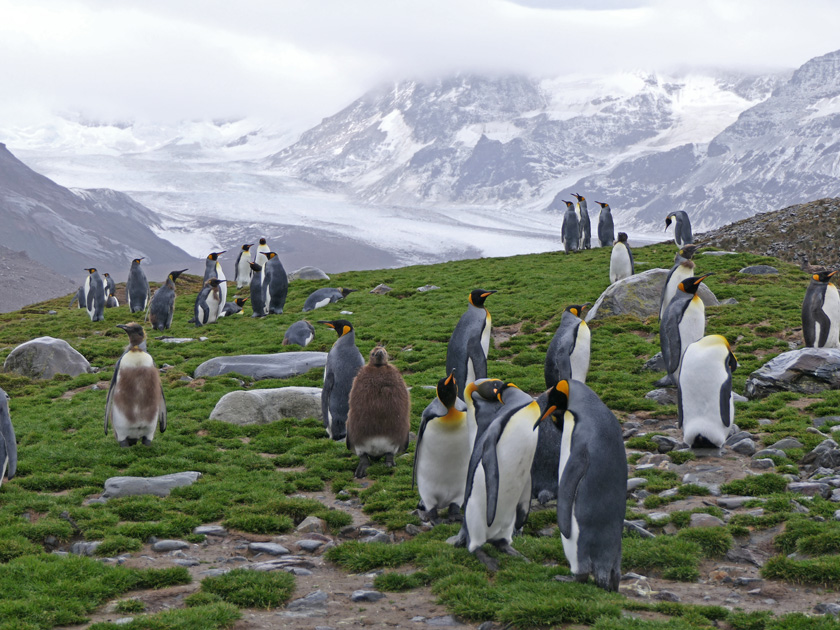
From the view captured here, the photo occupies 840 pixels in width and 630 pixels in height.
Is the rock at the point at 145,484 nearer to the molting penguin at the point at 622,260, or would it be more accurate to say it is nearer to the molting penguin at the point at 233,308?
the molting penguin at the point at 233,308

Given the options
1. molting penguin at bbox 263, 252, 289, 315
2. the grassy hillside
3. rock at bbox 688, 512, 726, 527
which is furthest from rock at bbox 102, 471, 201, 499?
molting penguin at bbox 263, 252, 289, 315

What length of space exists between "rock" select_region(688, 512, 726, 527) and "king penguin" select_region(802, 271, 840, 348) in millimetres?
6635

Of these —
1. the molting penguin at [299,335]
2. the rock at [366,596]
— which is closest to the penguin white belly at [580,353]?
the rock at [366,596]

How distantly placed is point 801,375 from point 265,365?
25.7 feet

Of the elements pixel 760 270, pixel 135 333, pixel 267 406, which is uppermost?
pixel 760 270

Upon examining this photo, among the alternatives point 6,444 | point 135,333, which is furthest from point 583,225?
point 6,444

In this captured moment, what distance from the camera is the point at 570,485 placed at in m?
4.57

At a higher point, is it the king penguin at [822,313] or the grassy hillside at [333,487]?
the king penguin at [822,313]

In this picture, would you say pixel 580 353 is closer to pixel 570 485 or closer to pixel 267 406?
pixel 267 406

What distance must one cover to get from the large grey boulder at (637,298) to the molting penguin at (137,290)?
529 inches

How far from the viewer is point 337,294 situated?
67.0ft

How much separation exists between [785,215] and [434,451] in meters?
27.7

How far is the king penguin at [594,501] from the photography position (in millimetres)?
4516

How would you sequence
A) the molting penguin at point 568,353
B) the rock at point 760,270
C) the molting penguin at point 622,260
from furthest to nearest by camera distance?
1. the molting penguin at point 622,260
2. the rock at point 760,270
3. the molting penguin at point 568,353
